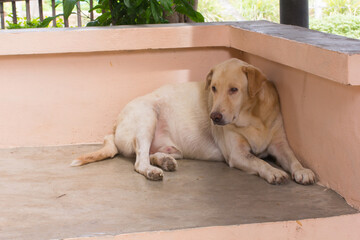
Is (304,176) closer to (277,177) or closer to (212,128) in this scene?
(277,177)

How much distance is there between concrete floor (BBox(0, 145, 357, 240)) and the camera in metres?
2.76

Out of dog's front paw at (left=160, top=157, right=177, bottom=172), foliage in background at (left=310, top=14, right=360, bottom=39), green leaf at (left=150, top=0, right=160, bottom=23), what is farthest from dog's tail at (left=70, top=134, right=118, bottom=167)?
foliage in background at (left=310, top=14, right=360, bottom=39)

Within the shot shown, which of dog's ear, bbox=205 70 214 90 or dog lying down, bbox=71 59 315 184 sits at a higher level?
dog's ear, bbox=205 70 214 90

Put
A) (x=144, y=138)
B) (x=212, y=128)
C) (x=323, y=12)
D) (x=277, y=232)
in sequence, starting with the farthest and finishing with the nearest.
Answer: (x=323, y=12)
(x=212, y=128)
(x=144, y=138)
(x=277, y=232)

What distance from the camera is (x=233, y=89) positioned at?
355 centimetres

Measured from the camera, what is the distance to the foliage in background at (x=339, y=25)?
1120 cm

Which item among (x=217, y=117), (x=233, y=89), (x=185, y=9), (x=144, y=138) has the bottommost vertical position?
(x=144, y=138)

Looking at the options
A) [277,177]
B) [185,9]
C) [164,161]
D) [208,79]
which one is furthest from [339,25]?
[277,177]

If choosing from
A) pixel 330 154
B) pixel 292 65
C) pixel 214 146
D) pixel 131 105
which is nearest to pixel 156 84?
pixel 131 105

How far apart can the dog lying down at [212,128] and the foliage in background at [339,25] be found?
7.72 m

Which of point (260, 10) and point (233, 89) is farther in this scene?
Answer: point (260, 10)

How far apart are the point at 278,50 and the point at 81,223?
5.24ft

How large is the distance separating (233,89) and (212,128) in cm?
51

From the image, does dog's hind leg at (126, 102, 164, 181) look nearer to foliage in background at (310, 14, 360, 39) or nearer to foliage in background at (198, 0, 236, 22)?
foliage in background at (310, 14, 360, 39)
